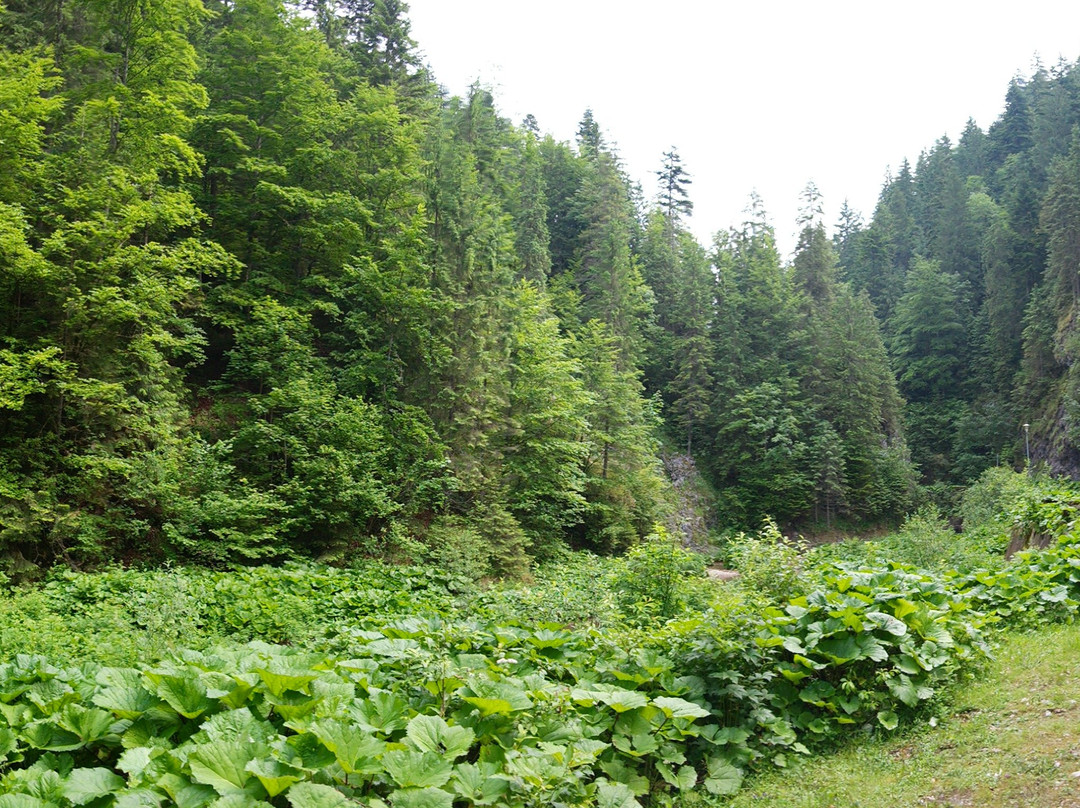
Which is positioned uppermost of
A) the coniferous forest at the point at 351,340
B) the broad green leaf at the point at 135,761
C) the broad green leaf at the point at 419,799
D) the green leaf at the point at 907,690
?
the coniferous forest at the point at 351,340

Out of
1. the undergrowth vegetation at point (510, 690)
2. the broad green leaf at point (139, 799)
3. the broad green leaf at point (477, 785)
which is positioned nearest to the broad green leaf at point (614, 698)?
the undergrowth vegetation at point (510, 690)

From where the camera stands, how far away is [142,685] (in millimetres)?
3594

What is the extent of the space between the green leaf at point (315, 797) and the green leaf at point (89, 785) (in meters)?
0.78

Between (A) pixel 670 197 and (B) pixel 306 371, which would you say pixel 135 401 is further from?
(A) pixel 670 197

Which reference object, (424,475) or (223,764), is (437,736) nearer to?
(223,764)

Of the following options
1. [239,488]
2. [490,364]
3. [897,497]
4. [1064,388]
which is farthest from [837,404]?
[239,488]

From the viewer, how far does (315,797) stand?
9.20 ft

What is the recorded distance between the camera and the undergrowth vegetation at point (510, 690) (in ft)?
10.0

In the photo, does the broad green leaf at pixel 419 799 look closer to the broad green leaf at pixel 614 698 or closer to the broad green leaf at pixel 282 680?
the broad green leaf at pixel 282 680

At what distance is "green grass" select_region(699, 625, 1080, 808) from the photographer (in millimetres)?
3822

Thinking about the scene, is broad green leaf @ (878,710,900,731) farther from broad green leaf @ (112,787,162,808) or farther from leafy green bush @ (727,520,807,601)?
broad green leaf @ (112,787,162,808)

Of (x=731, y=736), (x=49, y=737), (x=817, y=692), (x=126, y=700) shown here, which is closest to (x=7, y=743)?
(x=49, y=737)

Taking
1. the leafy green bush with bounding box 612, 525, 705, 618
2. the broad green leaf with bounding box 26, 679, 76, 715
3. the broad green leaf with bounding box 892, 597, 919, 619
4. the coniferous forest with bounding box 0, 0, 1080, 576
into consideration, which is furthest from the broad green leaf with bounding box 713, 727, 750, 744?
the coniferous forest with bounding box 0, 0, 1080, 576

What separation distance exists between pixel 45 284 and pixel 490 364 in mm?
10514
